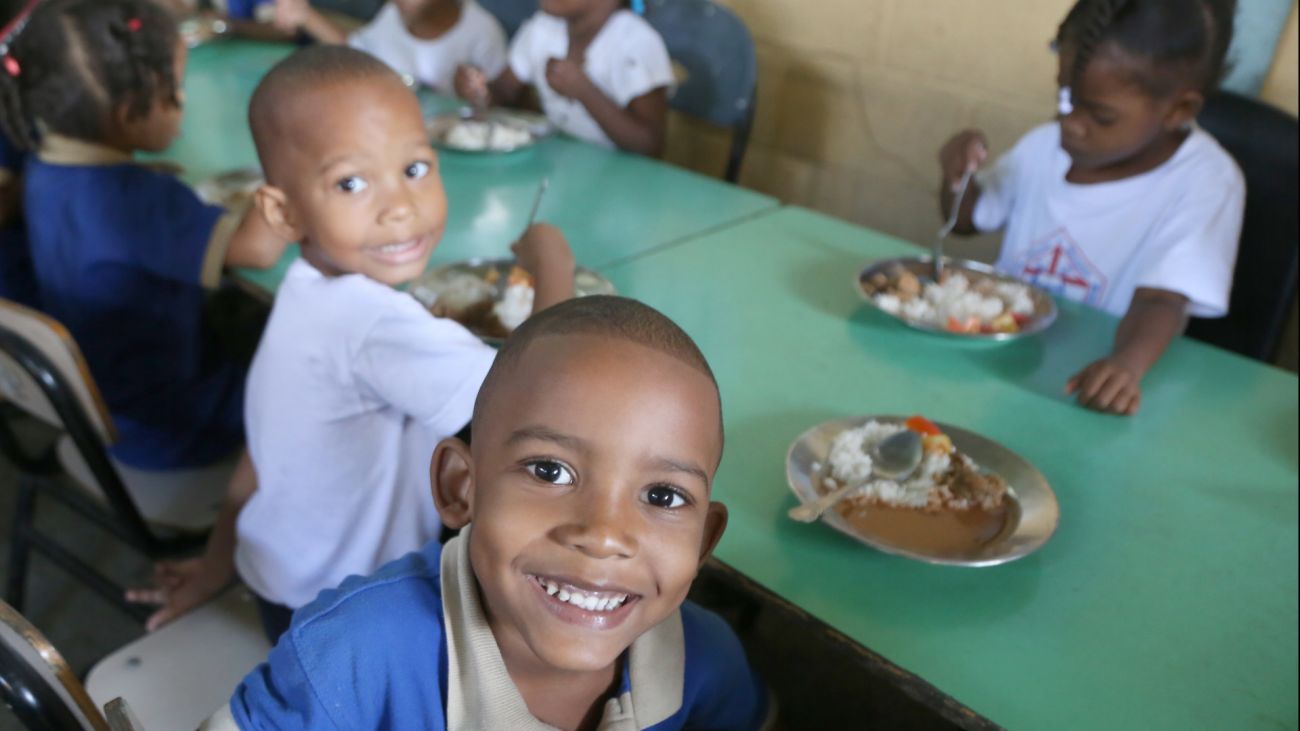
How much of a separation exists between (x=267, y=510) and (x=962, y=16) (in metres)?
2.16

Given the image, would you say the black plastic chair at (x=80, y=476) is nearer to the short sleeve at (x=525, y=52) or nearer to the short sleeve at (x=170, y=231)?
the short sleeve at (x=170, y=231)

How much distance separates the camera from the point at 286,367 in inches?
43.9

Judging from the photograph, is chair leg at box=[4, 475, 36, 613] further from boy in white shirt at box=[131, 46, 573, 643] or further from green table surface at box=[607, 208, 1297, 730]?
green table surface at box=[607, 208, 1297, 730]

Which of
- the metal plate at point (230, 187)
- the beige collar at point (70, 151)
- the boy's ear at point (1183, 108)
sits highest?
the boy's ear at point (1183, 108)

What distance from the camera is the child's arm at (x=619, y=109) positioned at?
7.45 feet

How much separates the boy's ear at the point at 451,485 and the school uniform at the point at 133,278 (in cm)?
98

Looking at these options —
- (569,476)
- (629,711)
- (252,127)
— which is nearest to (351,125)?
(252,127)

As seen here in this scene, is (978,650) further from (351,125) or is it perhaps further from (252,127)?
(252,127)

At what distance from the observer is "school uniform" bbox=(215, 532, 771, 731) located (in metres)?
0.72

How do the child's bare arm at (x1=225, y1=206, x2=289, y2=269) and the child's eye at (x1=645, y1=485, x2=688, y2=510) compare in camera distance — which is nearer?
the child's eye at (x1=645, y1=485, x2=688, y2=510)

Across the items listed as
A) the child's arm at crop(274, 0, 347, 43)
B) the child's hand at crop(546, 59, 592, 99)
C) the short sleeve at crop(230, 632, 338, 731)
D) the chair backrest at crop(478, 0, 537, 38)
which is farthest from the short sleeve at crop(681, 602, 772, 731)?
the chair backrest at crop(478, 0, 537, 38)

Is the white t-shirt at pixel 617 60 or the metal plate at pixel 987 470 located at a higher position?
the white t-shirt at pixel 617 60

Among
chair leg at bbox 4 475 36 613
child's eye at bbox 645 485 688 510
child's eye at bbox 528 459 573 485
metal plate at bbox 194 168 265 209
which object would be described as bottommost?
chair leg at bbox 4 475 36 613

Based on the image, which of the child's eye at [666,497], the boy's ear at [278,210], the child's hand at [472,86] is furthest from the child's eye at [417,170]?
the child's hand at [472,86]
